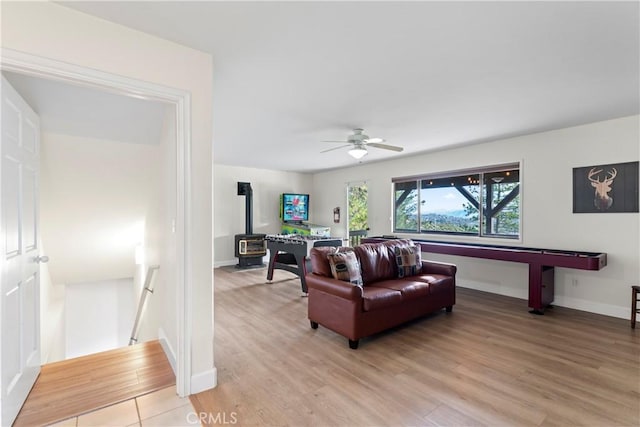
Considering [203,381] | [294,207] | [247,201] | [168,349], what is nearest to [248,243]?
[247,201]

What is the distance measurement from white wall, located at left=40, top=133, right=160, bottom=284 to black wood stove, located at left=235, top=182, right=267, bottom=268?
2.62 metres

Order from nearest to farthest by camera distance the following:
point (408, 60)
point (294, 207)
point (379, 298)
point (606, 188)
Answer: point (408, 60) → point (379, 298) → point (606, 188) → point (294, 207)

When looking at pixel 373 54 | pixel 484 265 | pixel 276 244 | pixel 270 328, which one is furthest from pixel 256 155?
pixel 484 265

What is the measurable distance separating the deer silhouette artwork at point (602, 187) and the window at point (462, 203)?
2.94 feet

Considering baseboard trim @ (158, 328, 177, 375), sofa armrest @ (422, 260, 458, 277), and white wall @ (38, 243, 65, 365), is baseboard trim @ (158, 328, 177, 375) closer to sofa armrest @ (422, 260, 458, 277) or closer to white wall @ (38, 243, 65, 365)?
white wall @ (38, 243, 65, 365)

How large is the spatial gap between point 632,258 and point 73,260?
7.01 meters

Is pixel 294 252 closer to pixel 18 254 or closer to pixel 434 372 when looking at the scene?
pixel 434 372

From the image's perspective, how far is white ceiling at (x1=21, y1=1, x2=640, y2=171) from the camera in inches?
68.6

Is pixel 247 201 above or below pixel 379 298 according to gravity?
above

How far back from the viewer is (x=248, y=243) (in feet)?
22.2

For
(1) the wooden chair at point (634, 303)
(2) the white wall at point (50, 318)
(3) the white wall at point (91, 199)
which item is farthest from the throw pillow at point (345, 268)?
(2) the white wall at point (50, 318)

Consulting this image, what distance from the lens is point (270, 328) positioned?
3.39 metres

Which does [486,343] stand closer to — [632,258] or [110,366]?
[632,258]

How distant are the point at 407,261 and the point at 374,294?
1.13 meters
